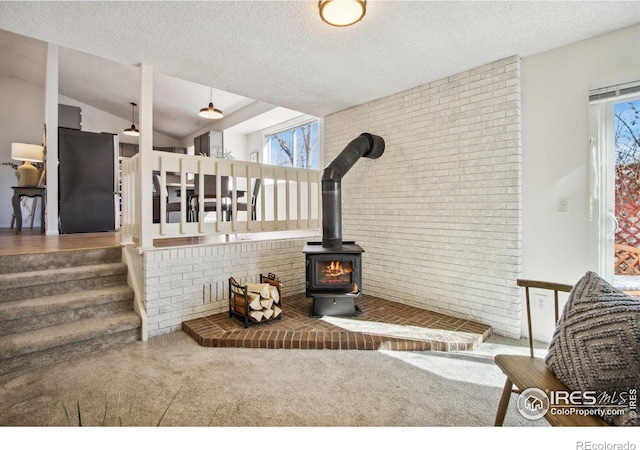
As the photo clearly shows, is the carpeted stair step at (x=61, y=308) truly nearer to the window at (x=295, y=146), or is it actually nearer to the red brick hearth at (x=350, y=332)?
the red brick hearth at (x=350, y=332)

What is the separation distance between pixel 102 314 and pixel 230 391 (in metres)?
1.65

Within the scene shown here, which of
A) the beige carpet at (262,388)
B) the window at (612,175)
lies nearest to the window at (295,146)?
the window at (612,175)

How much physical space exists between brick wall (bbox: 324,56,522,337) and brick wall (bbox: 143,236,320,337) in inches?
49.9

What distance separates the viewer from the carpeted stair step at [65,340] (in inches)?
91.0

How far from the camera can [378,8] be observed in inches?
87.1

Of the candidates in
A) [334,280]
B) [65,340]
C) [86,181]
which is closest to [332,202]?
[334,280]

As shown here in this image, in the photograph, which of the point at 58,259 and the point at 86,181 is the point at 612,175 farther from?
the point at 86,181

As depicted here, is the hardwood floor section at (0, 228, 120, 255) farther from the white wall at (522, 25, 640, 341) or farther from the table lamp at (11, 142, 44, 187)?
the white wall at (522, 25, 640, 341)

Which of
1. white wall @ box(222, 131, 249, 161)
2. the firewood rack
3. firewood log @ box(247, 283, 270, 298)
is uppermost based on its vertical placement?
white wall @ box(222, 131, 249, 161)

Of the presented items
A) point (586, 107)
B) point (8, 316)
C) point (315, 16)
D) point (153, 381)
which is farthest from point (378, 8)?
point (8, 316)

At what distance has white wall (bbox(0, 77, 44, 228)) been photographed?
254 inches

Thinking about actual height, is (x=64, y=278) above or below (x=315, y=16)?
below

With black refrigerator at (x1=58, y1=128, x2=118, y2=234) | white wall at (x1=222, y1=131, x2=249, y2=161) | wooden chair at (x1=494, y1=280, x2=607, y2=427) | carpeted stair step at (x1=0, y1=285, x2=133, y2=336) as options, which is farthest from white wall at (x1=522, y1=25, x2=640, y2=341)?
white wall at (x1=222, y1=131, x2=249, y2=161)
